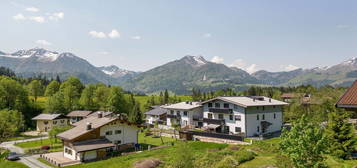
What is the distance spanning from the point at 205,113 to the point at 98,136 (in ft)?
91.8

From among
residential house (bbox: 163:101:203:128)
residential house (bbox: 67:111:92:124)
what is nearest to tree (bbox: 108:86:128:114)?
residential house (bbox: 67:111:92:124)

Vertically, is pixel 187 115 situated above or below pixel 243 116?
below

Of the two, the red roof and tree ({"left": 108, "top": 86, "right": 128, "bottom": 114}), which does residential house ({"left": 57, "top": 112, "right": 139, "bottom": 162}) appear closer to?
the red roof

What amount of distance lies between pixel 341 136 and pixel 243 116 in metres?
30.8

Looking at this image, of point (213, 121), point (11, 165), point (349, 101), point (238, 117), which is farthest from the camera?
point (213, 121)

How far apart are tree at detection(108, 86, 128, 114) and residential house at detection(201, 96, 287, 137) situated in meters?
40.6

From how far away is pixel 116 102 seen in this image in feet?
302

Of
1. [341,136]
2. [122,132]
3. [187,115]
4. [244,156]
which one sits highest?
[341,136]

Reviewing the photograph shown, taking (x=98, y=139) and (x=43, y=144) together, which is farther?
(x=43, y=144)

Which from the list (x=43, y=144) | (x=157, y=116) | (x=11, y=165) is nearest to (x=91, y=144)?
(x=11, y=165)

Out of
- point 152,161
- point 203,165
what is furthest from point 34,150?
point 203,165

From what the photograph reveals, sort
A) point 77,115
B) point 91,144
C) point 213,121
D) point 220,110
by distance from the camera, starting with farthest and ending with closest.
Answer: point 77,115 < point 213,121 < point 220,110 < point 91,144

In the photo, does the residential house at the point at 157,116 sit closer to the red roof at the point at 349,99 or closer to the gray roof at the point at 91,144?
the gray roof at the point at 91,144

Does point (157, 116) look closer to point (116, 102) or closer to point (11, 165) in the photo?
point (116, 102)
